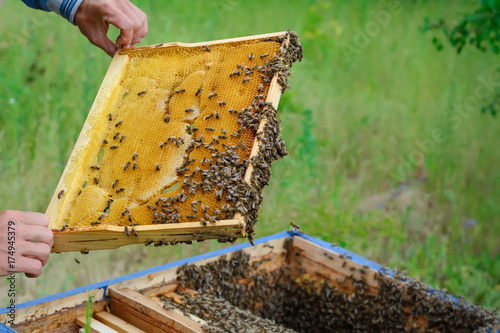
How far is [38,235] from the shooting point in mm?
2602

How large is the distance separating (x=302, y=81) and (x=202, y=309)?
5.82 metres

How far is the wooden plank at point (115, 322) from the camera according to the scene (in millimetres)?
3143

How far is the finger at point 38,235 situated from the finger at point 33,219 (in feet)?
0.12

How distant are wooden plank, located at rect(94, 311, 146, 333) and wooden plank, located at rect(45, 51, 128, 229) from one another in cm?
83

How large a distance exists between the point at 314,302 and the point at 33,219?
8.54ft

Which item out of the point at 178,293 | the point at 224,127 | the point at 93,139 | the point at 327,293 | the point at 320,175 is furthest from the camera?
the point at 320,175

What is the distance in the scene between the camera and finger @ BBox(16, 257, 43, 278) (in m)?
2.54

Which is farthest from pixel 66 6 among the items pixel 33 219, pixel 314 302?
pixel 314 302

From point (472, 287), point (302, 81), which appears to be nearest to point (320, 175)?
point (302, 81)

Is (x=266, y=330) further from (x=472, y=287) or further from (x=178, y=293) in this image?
(x=472, y=287)

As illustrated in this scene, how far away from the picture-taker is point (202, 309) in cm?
338

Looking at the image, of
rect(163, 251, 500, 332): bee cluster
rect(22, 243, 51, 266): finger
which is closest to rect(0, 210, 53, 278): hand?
rect(22, 243, 51, 266): finger

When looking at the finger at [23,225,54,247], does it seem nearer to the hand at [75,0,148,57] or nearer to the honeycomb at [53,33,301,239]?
the honeycomb at [53,33,301,239]

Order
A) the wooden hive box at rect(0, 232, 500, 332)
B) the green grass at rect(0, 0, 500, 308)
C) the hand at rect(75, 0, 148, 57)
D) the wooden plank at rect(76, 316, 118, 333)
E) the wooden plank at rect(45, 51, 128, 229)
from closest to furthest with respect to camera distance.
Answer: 1. the wooden plank at rect(45, 51, 128, 229)
2. the wooden plank at rect(76, 316, 118, 333)
3. the wooden hive box at rect(0, 232, 500, 332)
4. the hand at rect(75, 0, 148, 57)
5. the green grass at rect(0, 0, 500, 308)
